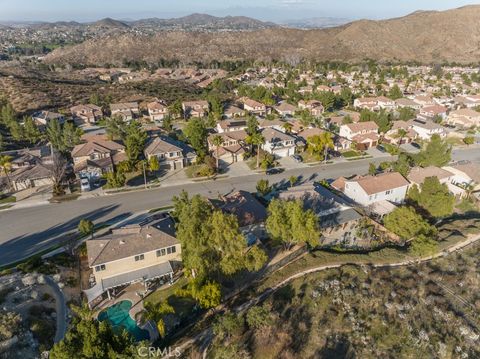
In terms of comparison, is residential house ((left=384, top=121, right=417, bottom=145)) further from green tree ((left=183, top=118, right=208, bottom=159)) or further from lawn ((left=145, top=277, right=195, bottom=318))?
lawn ((left=145, top=277, right=195, bottom=318))

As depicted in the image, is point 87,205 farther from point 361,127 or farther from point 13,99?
point 13,99

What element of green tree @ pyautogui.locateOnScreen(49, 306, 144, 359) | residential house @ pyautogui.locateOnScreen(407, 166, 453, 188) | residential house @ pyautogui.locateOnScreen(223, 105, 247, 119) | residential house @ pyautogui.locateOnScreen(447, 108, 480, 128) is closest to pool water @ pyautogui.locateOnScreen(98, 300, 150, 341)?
green tree @ pyautogui.locateOnScreen(49, 306, 144, 359)

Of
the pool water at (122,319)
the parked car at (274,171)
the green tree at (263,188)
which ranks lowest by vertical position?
the pool water at (122,319)

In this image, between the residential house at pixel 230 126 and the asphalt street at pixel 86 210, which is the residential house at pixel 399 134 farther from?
the residential house at pixel 230 126

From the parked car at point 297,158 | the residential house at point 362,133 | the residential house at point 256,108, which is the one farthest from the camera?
the residential house at point 256,108

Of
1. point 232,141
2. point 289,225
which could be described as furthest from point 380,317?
point 232,141

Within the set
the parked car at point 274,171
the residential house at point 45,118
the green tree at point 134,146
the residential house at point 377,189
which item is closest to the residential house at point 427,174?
the residential house at point 377,189

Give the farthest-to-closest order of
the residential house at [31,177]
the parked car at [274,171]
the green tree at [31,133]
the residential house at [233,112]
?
the residential house at [233,112], the green tree at [31,133], the parked car at [274,171], the residential house at [31,177]
